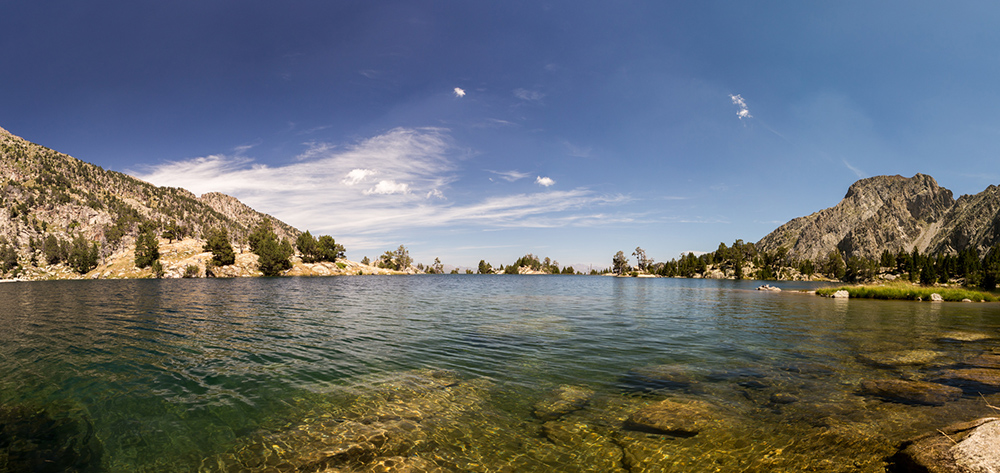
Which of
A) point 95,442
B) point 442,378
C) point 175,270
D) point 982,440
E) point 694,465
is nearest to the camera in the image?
point 982,440

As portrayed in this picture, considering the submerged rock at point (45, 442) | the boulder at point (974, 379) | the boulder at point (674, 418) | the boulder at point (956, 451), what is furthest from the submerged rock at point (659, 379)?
the submerged rock at point (45, 442)

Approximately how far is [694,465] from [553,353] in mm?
13256

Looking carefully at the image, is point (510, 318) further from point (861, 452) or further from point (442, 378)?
point (861, 452)

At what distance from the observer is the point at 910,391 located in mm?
15141

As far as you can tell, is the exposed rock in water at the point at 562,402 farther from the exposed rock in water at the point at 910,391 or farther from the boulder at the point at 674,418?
the exposed rock in water at the point at 910,391

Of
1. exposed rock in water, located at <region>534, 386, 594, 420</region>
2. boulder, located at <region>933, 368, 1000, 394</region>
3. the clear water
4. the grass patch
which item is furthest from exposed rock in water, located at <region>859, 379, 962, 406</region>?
the grass patch

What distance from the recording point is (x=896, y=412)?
41.6 ft

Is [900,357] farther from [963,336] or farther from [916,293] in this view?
[916,293]

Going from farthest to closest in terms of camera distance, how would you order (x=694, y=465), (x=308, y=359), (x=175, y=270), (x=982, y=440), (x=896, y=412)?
(x=175, y=270) < (x=308, y=359) < (x=896, y=412) < (x=694, y=465) < (x=982, y=440)

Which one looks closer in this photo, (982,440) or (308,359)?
(982,440)

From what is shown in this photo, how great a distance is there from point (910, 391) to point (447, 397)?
63.2 feet

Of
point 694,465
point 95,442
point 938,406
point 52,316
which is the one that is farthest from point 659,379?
point 52,316

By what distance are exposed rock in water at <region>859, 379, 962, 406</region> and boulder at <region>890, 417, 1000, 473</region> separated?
604cm

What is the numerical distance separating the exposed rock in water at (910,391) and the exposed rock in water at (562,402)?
1163cm
